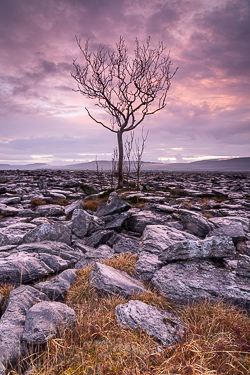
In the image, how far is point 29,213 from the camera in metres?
9.48

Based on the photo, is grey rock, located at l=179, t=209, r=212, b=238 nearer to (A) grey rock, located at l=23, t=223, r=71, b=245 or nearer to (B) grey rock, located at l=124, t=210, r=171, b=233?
(B) grey rock, located at l=124, t=210, r=171, b=233

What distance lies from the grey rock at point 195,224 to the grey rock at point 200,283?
2.67 meters

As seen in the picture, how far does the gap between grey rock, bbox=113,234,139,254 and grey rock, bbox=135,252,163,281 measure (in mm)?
A: 1133

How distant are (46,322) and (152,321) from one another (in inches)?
55.2

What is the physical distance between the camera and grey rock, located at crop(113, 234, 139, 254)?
645cm

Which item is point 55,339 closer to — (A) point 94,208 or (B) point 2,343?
(B) point 2,343

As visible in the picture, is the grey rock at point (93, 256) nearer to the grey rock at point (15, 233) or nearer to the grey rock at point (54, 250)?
the grey rock at point (54, 250)

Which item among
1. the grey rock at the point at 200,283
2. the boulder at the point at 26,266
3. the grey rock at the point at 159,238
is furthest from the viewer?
the grey rock at the point at 159,238

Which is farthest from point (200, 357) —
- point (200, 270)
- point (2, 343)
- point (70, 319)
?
point (2, 343)

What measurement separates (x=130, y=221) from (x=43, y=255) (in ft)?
12.8

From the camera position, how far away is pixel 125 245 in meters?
6.70

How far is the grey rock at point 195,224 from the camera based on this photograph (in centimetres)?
725

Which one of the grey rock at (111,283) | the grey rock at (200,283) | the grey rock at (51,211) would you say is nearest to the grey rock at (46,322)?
the grey rock at (111,283)

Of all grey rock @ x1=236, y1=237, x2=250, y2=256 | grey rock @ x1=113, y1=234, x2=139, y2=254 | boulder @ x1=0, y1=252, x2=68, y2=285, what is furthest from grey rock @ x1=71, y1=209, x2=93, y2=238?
grey rock @ x1=236, y1=237, x2=250, y2=256
